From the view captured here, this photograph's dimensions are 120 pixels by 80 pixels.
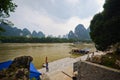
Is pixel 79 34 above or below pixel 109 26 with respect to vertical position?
above

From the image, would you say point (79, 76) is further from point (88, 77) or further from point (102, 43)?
point (102, 43)

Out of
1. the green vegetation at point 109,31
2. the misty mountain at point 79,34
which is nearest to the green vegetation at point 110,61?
the green vegetation at point 109,31

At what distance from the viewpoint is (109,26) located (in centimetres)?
813

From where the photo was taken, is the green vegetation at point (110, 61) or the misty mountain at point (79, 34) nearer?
the green vegetation at point (110, 61)

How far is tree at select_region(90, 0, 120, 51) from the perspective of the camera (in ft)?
26.3

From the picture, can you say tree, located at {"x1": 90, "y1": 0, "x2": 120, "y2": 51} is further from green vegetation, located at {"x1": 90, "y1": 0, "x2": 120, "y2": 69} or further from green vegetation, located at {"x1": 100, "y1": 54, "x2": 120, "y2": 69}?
green vegetation, located at {"x1": 100, "y1": 54, "x2": 120, "y2": 69}

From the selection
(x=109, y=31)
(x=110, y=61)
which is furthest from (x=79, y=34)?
(x=110, y=61)

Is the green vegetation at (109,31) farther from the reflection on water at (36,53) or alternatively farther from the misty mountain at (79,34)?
the misty mountain at (79,34)

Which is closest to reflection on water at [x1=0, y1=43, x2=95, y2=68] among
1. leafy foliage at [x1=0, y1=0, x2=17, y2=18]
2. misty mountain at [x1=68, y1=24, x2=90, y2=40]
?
leafy foliage at [x1=0, y1=0, x2=17, y2=18]

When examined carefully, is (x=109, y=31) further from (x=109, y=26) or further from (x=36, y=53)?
(x=36, y=53)

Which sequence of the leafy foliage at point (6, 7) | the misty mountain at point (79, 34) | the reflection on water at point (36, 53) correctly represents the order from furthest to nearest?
the misty mountain at point (79, 34)
the reflection on water at point (36, 53)
the leafy foliage at point (6, 7)

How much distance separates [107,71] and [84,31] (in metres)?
147

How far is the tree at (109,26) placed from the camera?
Result: 26.3 ft

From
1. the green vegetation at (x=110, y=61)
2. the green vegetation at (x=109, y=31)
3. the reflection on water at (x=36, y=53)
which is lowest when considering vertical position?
the reflection on water at (x=36, y=53)
